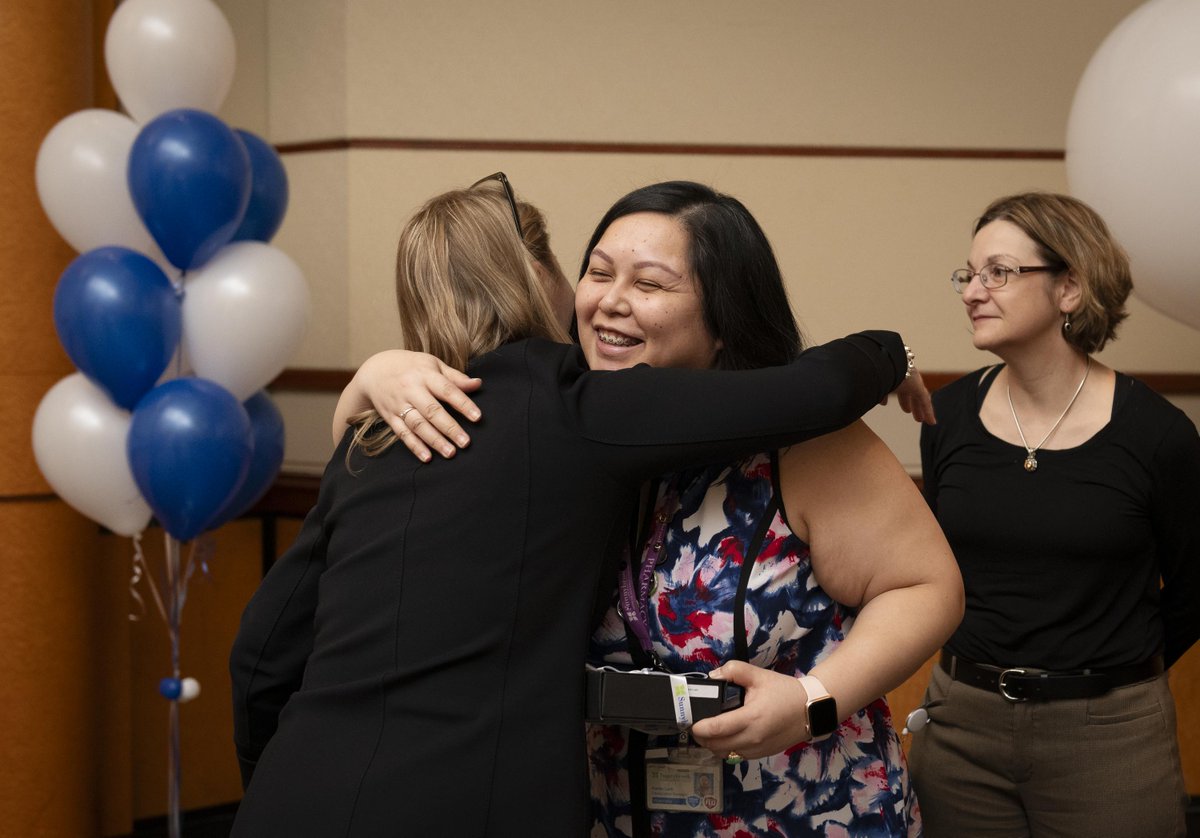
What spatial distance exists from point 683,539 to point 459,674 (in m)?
0.32

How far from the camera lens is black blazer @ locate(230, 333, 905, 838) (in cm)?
122

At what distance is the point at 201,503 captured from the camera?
2.89 m

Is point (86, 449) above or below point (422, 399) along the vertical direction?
below

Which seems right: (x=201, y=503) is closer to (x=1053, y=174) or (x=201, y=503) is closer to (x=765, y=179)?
(x=765, y=179)

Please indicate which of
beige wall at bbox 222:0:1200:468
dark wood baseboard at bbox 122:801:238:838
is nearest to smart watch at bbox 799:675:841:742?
beige wall at bbox 222:0:1200:468

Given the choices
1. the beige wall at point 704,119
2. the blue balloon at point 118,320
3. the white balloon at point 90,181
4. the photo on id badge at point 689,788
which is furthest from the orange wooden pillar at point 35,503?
the photo on id badge at point 689,788

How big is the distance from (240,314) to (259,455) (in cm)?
40

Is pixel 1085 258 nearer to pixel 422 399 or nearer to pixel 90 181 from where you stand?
pixel 422 399

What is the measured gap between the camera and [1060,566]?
208 cm

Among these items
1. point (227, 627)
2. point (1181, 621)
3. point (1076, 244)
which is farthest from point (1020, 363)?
point (227, 627)

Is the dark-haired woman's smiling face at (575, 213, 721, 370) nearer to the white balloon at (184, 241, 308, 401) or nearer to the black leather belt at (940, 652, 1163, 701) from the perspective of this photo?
the black leather belt at (940, 652, 1163, 701)

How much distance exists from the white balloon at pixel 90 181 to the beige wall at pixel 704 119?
3.12 ft

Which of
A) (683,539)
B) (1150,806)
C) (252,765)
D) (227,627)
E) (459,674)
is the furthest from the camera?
(227,627)

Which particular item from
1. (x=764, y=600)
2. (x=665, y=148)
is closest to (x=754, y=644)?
(x=764, y=600)
